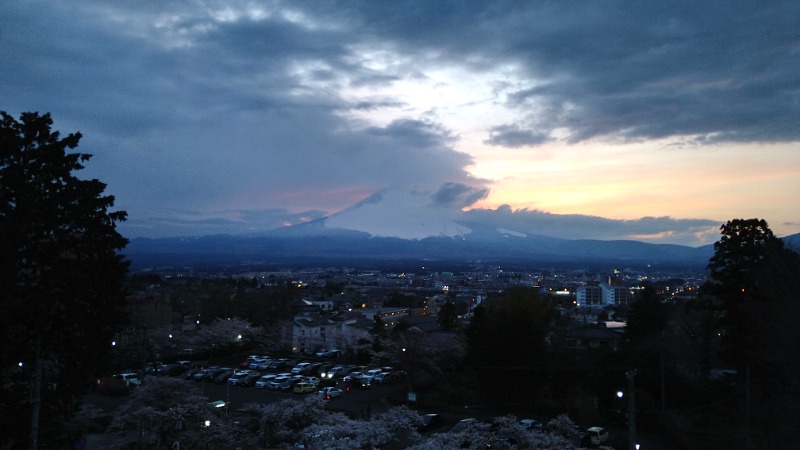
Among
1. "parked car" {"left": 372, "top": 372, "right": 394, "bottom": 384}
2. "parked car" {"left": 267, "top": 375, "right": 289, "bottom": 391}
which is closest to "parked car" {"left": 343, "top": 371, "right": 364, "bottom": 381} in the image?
"parked car" {"left": 372, "top": 372, "right": 394, "bottom": 384}

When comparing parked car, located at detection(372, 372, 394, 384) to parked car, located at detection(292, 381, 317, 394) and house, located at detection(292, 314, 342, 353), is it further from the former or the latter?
house, located at detection(292, 314, 342, 353)

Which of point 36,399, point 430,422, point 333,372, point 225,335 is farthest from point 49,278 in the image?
point 225,335

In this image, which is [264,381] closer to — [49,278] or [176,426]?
[176,426]

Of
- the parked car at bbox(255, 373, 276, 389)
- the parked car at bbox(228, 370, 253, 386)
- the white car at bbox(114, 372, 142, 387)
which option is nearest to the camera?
the white car at bbox(114, 372, 142, 387)

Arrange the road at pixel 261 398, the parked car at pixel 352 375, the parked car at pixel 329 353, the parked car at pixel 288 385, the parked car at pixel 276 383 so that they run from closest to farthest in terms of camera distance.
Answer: the road at pixel 261 398 → the parked car at pixel 288 385 → the parked car at pixel 276 383 → the parked car at pixel 352 375 → the parked car at pixel 329 353

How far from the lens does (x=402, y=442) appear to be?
369 inches

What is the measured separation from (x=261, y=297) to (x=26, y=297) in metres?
30.6

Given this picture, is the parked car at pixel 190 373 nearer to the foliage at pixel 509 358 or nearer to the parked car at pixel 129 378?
the parked car at pixel 129 378

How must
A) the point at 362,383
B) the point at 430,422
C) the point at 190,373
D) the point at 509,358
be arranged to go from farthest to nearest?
the point at 190,373
the point at 362,383
the point at 509,358
the point at 430,422

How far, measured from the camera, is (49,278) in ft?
25.3

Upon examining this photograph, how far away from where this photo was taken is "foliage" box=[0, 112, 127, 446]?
750 cm

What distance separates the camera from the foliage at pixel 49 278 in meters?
7.50

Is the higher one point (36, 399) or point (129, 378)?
point (36, 399)

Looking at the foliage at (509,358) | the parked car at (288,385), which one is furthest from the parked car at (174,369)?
the foliage at (509,358)
